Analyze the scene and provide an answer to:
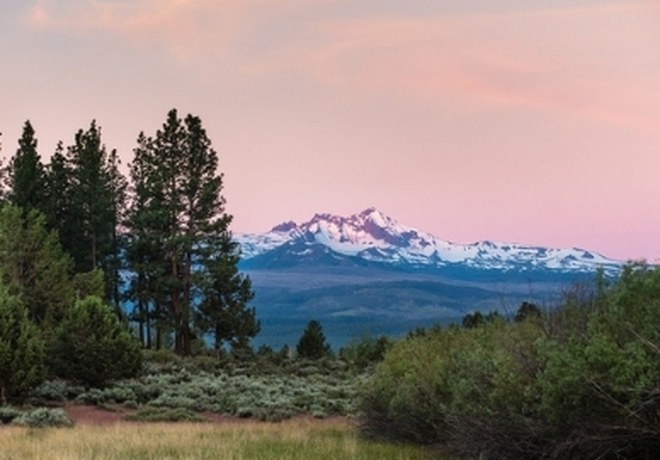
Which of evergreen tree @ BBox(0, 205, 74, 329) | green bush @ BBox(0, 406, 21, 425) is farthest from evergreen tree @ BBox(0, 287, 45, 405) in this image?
evergreen tree @ BBox(0, 205, 74, 329)

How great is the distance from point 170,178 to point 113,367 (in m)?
22.2

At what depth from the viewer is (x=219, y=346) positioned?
4916 centimetres

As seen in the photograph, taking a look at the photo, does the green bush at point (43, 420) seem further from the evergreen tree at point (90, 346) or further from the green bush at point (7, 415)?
the evergreen tree at point (90, 346)

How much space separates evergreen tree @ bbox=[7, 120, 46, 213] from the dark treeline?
0.06m

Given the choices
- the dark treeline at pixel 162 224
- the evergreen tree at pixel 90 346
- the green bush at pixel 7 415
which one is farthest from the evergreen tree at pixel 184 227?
the green bush at pixel 7 415

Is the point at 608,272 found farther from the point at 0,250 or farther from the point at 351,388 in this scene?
the point at 0,250

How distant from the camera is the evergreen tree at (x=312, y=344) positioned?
163 feet

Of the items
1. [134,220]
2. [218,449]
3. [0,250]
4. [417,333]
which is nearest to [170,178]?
[134,220]

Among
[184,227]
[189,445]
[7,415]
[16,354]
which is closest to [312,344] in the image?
[184,227]

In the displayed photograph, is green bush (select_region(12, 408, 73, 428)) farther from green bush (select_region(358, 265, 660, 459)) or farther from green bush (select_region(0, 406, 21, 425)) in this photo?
green bush (select_region(358, 265, 660, 459))

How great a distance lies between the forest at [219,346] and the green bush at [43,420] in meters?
0.06

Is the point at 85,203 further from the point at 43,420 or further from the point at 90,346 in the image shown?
the point at 43,420

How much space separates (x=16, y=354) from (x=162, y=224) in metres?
25.9

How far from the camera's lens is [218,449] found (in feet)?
42.3
